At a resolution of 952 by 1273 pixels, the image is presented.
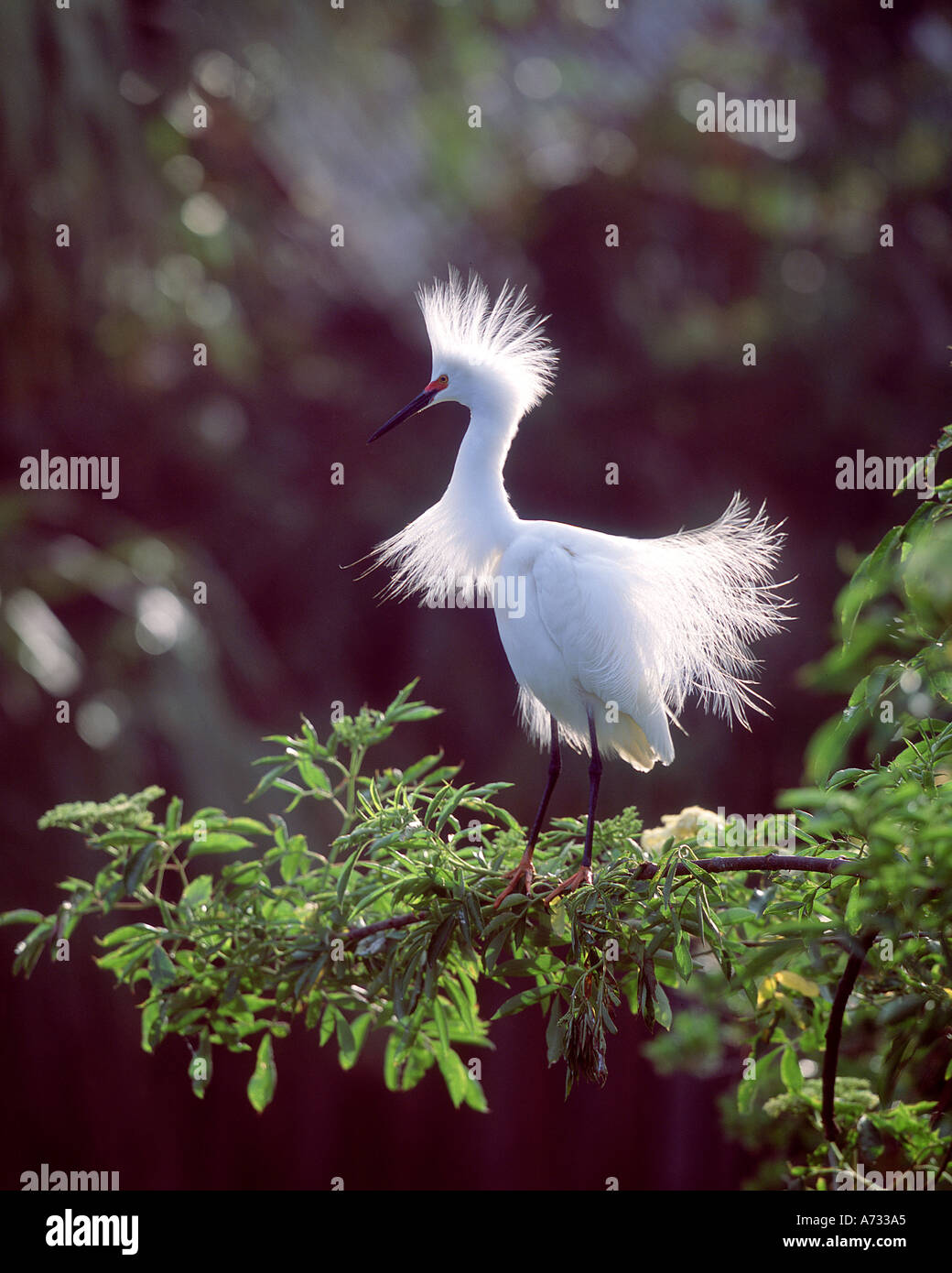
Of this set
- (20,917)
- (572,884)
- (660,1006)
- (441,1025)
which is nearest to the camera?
(660,1006)

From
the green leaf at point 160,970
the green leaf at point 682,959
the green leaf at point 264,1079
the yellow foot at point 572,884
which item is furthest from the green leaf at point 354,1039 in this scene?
the green leaf at point 682,959

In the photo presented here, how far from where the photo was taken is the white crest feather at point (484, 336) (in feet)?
6.44

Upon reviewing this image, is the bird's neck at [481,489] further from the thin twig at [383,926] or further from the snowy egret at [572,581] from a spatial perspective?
the thin twig at [383,926]

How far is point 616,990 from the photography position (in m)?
1.34

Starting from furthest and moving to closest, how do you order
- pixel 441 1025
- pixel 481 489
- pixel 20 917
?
pixel 481 489
pixel 20 917
pixel 441 1025

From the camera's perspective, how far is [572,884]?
1427mm

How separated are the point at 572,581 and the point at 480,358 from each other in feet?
1.27

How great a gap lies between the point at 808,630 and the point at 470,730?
1538 mm

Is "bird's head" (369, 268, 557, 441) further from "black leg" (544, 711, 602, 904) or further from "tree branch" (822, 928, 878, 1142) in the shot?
"tree branch" (822, 928, 878, 1142)

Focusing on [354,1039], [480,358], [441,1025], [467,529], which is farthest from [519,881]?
[480,358]

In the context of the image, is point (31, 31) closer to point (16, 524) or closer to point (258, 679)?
point (16, 524)

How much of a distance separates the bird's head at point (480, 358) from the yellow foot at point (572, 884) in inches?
30.0

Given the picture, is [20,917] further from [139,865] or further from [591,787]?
[591,787]

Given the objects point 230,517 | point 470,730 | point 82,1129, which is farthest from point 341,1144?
point 230,517
